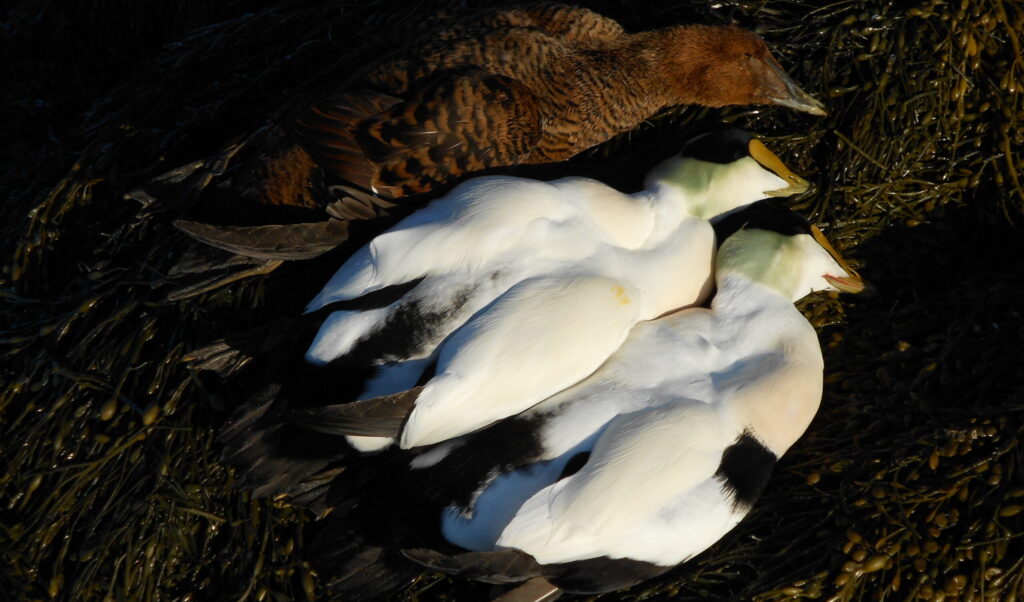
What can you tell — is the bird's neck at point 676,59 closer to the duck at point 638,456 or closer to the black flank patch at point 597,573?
the duck at point 638,456

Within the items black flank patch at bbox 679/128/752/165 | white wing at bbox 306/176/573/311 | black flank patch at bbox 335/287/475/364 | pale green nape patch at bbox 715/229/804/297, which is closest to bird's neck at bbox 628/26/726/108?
black flank patch at bbox 679/128/752/165

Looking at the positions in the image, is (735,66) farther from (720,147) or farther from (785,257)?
(785,257)

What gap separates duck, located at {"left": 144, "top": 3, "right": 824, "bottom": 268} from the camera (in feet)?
7.77

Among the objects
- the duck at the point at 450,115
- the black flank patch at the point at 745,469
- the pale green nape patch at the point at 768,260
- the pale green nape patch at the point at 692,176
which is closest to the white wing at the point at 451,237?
the duck at the point at 450,115

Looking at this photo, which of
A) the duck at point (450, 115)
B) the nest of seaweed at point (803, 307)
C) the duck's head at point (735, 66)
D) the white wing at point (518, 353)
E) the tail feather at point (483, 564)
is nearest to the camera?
the tail feather at point (483, 564)

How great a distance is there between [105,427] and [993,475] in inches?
87.9

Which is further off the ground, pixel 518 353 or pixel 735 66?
pixel 735 66

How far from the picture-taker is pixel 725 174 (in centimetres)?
261

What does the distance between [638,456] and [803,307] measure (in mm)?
881

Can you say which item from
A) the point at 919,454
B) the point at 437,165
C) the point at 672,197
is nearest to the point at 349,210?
the point at 437,165

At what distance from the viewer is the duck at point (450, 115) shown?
7.77ft

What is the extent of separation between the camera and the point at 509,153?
247cm

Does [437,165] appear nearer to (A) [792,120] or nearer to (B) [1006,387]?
(A) [792,120]

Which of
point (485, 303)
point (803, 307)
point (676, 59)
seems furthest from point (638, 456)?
point (676, 59)
